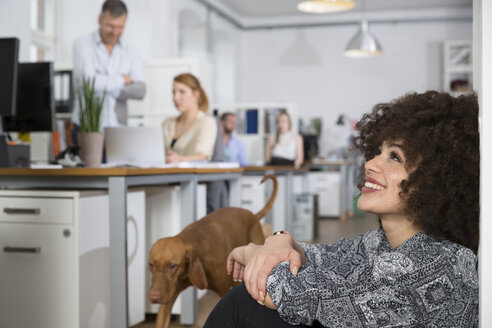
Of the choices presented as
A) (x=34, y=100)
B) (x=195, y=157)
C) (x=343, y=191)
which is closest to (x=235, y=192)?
(x=195, y=157)

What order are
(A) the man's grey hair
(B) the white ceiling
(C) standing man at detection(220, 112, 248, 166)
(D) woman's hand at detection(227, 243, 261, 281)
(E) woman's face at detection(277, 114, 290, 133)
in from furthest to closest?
(B) the white ceiling, (E) woman's face at detection(277, 114, 290, 133), (C) standing man at detection(220, 112, 248, 166), (A) the man's grey hair, (D) woman's hand at detection(227, 243, 261, 281)

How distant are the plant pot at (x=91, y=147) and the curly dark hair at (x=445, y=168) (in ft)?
5.33

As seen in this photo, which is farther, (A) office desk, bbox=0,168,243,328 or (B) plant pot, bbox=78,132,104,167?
(B) plant pot, bbox=78,132,104,167

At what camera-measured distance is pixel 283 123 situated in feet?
22.7

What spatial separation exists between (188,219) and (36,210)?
2.73 feet

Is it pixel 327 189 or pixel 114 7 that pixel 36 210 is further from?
pixel 327 189

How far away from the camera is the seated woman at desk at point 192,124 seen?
3594 millimetres

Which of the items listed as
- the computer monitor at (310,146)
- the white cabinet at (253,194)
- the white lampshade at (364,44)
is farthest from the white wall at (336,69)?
the white cabinet at (253,194)

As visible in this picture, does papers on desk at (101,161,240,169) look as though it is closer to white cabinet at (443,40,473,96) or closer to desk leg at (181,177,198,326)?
desk leg at (181,177,198,326)

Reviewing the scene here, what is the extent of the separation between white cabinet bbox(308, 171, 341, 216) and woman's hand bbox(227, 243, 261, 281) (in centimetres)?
669

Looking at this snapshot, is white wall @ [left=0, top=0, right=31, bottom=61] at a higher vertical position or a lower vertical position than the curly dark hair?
higher

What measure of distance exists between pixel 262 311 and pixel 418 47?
917 cm

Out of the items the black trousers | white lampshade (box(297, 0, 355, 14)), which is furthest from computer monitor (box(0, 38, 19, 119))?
white lampshade (box(297, 0, 355, 14))

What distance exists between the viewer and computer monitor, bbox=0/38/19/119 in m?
2.45
